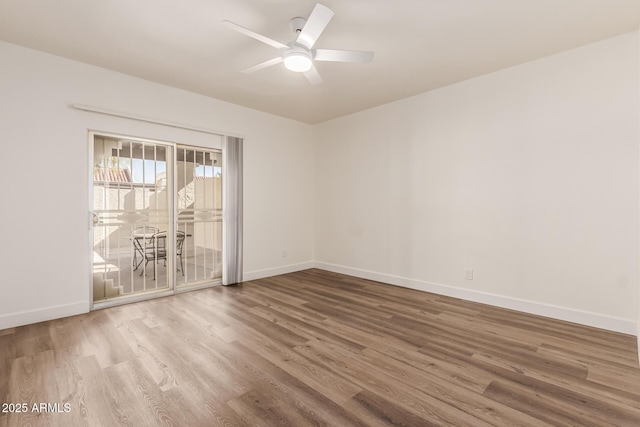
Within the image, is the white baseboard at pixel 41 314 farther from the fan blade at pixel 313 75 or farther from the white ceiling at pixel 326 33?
the fan blade at pixel 313 75

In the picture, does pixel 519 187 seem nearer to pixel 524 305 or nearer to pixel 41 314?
pixel 524 305

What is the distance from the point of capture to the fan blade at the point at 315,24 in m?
2.01

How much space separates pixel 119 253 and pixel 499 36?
187 inches

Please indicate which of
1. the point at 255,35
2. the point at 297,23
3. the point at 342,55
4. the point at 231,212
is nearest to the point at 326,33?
the point at 297,23

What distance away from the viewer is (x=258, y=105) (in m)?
4.62

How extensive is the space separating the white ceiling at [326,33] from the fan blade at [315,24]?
241 mm

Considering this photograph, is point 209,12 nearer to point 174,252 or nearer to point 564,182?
point 174,252

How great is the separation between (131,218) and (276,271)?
2.37 m

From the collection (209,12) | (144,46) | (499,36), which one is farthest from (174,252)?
(499,36)

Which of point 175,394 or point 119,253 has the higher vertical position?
point 119,253

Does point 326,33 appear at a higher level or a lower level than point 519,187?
higher

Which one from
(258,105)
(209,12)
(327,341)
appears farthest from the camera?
(258,105)

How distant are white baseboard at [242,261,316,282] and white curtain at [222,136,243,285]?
23cm

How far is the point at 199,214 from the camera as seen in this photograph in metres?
4.34
